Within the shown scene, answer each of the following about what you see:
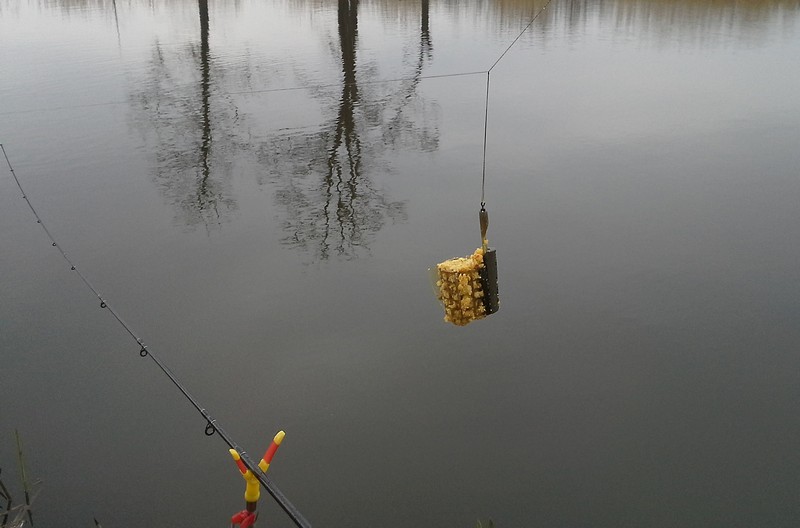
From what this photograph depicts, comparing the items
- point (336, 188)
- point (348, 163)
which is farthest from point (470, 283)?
point (348, 163)

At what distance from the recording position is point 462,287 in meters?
5.46

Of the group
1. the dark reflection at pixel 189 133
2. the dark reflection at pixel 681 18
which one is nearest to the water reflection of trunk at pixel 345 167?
the dark reflection at pixel 189 133

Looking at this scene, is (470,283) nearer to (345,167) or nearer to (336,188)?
(336,188)

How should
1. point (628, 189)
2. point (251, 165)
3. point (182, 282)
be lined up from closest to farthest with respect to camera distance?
1. point (182, 282)
2. point (628, 189)
3. point (251, 165)

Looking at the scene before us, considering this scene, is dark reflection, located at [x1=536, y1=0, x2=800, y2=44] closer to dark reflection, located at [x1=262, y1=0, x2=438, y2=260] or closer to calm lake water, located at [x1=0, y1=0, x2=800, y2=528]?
calm lake water, located at [x1=0, y1=0, x2=800, y2=528]

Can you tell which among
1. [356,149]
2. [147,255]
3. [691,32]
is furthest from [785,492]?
[691,32]

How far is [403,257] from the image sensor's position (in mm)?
10555

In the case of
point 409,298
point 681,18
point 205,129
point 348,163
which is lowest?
point 409,298

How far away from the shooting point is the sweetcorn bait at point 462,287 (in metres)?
5.45

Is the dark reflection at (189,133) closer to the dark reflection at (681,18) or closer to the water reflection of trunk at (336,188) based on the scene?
the water reflection of trunk at (336,188)

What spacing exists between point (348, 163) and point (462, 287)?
31.5 ft

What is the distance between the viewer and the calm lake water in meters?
6.46

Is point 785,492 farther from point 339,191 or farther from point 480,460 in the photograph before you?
point 339,191

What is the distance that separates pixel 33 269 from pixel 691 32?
23207mm
